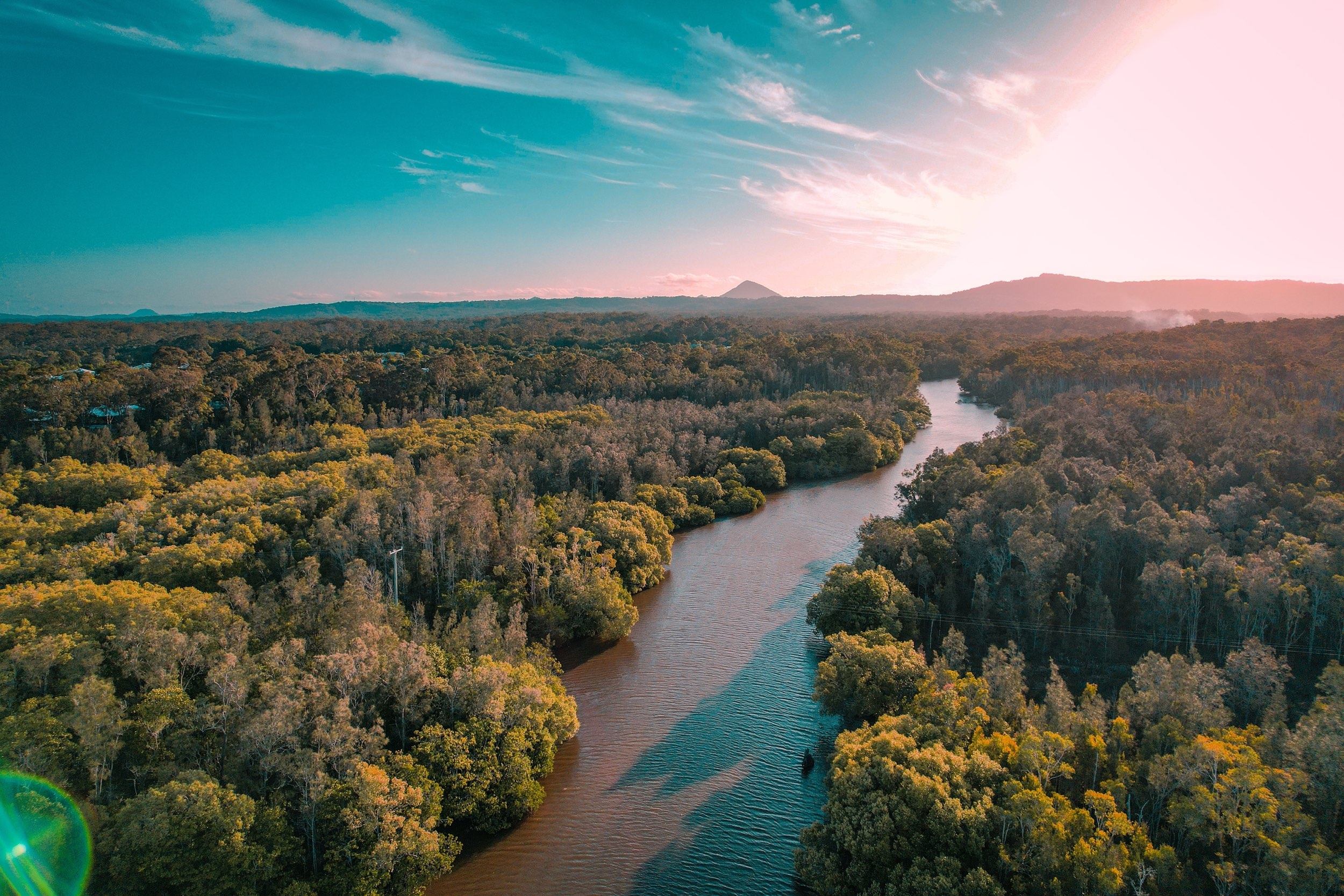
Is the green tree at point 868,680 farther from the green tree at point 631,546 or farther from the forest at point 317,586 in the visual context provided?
the green tree at point 631,546

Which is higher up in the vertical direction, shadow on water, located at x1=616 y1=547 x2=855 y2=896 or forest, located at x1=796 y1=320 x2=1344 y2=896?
forest, located at x1=796 y1=320 x2=1344 y2=896

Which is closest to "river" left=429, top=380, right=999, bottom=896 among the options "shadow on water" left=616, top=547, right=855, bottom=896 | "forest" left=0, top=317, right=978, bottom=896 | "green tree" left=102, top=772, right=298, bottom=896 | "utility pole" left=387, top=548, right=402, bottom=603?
"shadow on water" left=616, top=547, right=855, bottom=896

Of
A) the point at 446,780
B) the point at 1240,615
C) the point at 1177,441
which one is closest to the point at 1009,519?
the point at 1240,615

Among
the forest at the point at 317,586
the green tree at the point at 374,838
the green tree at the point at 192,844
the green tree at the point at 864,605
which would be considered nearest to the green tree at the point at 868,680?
the green tree at the point at 864,605

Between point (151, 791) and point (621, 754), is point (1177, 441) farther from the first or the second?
point (151, 791)

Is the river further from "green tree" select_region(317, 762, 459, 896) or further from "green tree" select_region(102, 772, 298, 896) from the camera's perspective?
"green tree" select_region(102, 772, 298, 896)
